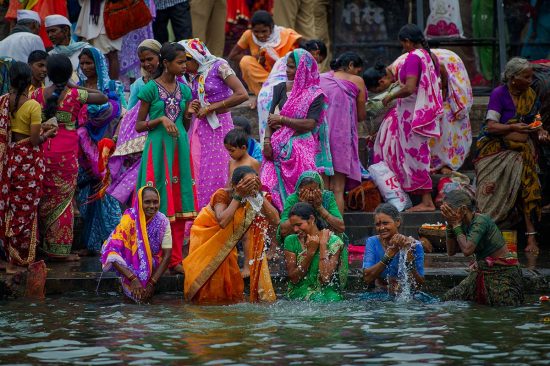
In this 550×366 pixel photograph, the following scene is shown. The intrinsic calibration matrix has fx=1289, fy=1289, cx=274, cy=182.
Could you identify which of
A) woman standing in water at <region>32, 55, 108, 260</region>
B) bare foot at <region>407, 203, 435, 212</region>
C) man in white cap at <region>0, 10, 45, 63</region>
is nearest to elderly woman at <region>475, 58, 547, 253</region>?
bare foot at <region>407, 203, 435, 212</region>

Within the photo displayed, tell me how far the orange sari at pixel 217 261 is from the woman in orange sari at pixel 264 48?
416 centimetres

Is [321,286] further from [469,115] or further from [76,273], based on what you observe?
[469,115]

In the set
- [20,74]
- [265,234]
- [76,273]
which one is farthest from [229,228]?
[20,74]

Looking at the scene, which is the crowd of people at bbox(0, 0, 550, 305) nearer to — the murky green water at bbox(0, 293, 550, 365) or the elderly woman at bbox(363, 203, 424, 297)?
the elderly woman at bbox(363, 203, 424, 297)

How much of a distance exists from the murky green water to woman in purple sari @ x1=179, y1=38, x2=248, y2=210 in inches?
70.9

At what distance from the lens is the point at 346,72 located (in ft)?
42.9

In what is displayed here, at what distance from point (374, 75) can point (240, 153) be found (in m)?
3.44

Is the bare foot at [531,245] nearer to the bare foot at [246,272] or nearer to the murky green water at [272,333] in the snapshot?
the murky green water at [272,333]

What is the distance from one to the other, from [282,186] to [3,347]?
4266mm

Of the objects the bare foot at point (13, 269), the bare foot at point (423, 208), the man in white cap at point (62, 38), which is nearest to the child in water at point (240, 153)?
the bare foot at point (13, 269)

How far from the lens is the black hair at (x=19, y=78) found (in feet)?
36.3

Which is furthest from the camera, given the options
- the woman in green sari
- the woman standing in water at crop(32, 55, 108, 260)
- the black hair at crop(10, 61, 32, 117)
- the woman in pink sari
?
the woman in pink sari

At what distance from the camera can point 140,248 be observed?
414 inches

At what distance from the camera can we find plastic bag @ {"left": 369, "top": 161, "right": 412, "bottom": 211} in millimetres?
13047
